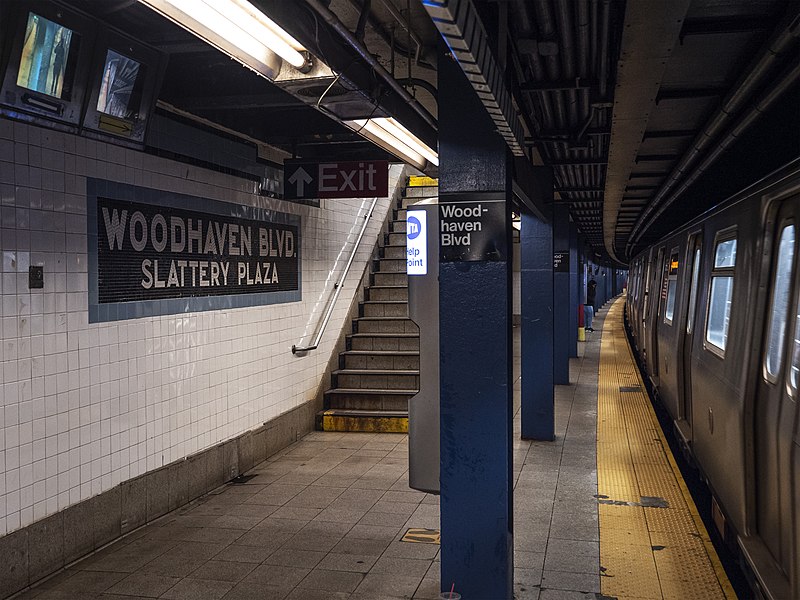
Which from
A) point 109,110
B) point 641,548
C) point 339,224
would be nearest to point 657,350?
point 339,224

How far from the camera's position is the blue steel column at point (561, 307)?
12172 mm

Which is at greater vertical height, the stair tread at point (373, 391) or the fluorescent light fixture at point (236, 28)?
the fluorescent light fixture at point (236, 28)

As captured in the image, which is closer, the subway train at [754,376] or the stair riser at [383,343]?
the subway train at [754,376]

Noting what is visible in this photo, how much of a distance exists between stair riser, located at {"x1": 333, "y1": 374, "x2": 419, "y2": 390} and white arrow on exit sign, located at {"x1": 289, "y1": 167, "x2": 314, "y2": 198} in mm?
3005

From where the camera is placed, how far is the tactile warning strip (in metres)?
4.18

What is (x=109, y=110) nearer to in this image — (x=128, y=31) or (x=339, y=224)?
(x=128, y=31)

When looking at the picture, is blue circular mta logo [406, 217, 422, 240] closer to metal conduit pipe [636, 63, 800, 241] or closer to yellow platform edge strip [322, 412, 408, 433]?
metal conduit pipe [636, 63, 800, 241]

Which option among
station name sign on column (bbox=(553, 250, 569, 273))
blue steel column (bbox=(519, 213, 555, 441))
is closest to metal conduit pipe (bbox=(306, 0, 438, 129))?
blue steel column (bbox=(519, 213, 555, 441))

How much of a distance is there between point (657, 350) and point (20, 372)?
24.7ft

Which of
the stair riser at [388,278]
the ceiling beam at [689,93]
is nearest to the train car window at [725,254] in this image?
the ceiling beam at [689,93]

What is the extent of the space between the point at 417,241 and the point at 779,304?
5.82 feet

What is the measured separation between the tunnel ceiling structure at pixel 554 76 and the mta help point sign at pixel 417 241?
2.10 ft

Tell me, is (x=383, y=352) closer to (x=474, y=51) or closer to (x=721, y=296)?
(x=721, y=296)

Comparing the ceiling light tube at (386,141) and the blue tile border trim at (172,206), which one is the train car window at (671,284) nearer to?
the ceiling light tube at (386,141)
